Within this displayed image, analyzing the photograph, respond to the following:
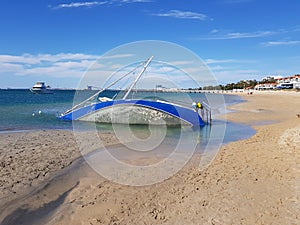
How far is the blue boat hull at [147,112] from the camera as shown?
62.2 ft

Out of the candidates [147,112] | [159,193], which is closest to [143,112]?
[147,112]

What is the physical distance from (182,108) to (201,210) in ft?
48.1

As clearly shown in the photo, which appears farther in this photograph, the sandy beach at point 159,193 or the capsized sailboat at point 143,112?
the capsized sailboat at point 143,112

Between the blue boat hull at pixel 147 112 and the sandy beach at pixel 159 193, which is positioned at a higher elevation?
the blue boat hull at pixel 147 112

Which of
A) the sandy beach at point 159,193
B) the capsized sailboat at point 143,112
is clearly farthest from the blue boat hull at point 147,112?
the sandy beach at point 159,193

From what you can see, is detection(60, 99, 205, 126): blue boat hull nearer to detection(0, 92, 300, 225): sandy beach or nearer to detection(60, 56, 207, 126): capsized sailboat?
detection(60, 56, 207, 126): capsized sailboat

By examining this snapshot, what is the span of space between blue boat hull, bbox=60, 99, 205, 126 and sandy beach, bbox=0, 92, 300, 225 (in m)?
9.04

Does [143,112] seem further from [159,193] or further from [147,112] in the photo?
[159,193]

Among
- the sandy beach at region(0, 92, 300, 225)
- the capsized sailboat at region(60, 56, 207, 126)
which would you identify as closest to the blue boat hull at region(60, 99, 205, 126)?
the capsized sailboat at region(60, 56, 207, 126)

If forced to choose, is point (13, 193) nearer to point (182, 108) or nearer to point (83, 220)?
point (83, 220)

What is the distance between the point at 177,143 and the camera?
43.8 ft

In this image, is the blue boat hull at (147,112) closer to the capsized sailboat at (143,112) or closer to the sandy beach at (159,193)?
the capsized sailboat at (143,112)

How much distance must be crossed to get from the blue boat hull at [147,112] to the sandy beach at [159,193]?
904cm

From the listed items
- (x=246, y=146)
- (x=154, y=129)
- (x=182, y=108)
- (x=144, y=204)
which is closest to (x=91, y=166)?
(x=144, y=204)
